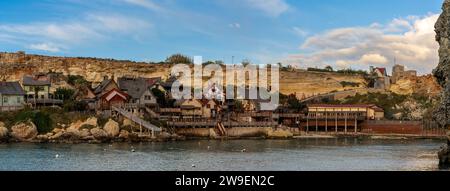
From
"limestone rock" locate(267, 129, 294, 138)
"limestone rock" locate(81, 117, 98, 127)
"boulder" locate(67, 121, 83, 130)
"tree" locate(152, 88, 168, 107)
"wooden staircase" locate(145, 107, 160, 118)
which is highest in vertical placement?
"tree" locate(152, 88, 168, 107)

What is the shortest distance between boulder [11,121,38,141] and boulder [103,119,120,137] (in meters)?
7.75

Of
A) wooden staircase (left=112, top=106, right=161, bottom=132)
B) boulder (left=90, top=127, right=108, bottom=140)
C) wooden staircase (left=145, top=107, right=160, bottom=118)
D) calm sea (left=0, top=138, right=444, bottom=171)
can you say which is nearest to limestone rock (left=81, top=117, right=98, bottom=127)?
boulder (left=90, top=127, right=108, bottom=140)

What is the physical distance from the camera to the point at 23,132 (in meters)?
69.5

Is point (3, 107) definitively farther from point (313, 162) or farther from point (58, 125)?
point (313, 162)

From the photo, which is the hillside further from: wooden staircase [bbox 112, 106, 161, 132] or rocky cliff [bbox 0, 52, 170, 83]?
wooden staircase [bbox 112, 106, 161, 132]

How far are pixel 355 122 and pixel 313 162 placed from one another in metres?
46.8

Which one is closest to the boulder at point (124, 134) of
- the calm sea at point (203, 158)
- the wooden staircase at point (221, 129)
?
the calm sea at point (203, 158)

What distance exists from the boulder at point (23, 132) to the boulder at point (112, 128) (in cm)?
775

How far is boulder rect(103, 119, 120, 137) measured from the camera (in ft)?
231

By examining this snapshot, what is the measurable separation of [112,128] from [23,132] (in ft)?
31.5
